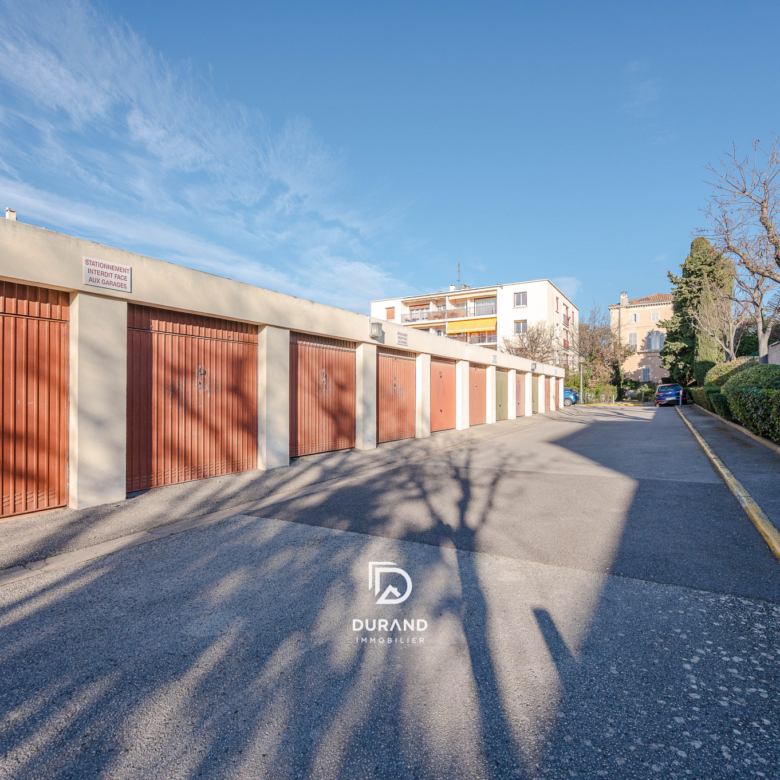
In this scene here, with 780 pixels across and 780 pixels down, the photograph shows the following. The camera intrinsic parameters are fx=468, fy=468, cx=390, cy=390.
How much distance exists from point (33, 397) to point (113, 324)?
1.30 meters

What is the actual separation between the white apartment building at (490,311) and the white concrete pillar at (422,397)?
29296mm

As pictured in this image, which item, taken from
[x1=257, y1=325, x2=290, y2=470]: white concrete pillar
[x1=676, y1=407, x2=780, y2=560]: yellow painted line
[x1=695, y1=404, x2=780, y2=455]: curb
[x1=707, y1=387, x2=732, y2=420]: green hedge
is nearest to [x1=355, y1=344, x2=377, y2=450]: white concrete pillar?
[x1=257, y1=325, x2=290, y2=470]: white concrete pillar

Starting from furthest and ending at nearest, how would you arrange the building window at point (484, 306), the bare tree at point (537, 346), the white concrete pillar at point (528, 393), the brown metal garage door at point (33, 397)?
the building window at point (484, 306)
the bare tree at point (537, 346)
the white concrete pillar at point (528, 393)
the brown metal garage door at point (33, 397)

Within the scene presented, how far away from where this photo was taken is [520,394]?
2525cm

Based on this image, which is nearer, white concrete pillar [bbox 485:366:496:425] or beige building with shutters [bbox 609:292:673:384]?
white concrete pillar [bbox 485:366:496:425]

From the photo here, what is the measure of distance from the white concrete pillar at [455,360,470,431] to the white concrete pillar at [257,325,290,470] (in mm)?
9693

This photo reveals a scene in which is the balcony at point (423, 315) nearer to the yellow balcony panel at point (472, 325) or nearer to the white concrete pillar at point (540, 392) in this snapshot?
the yellow balcony panel at point (472, 325)

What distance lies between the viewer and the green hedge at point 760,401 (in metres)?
A: 9.70

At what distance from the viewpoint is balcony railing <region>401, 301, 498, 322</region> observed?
47.5 metres

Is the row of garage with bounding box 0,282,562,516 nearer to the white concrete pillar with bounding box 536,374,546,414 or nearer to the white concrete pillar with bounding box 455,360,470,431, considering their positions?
the white concrete pillar with bounding box 455,360,470,431

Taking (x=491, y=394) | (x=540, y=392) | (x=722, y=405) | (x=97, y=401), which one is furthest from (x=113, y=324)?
(x=540, y=392)

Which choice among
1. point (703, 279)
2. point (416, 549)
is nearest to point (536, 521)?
point (416, 549)

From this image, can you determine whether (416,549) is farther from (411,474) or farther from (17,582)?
(411,474)

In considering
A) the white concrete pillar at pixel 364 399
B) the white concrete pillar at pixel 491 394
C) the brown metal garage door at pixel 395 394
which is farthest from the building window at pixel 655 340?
the white concrete pillar at pixel 364 399
